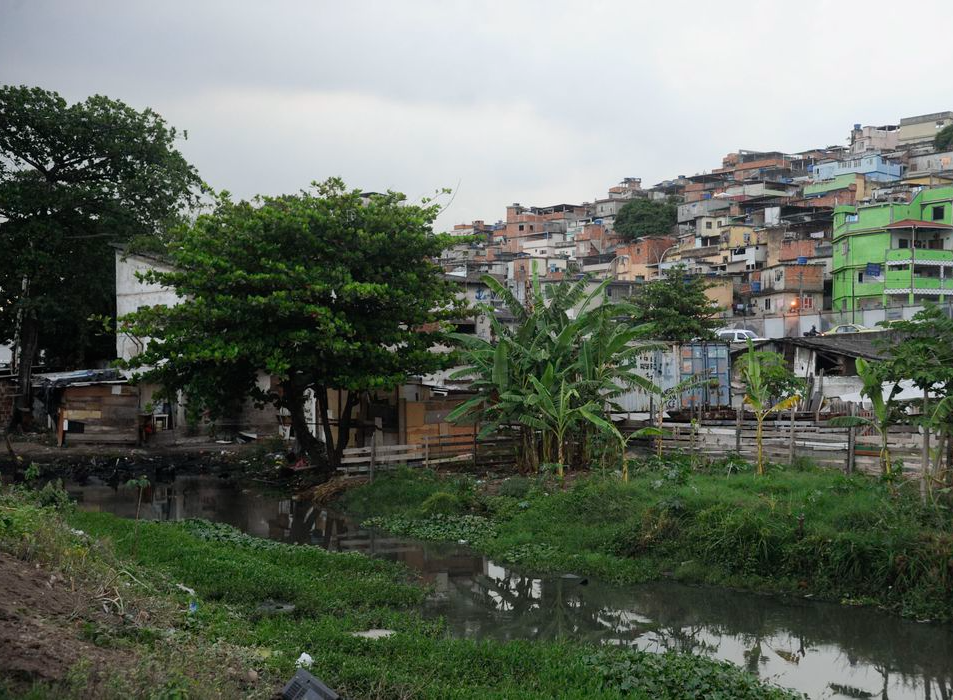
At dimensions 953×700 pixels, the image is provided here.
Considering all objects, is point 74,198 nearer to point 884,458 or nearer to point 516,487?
point 516,487

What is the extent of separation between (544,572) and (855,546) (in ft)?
14.0

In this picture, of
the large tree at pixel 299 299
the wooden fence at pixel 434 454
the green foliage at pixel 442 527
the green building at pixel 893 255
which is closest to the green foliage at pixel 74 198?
the large tree at pixel 299 299

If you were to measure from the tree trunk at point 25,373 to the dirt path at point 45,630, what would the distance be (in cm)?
2369

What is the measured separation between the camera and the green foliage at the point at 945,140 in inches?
2931

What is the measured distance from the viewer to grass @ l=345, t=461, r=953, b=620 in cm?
1151

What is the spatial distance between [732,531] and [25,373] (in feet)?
82.7

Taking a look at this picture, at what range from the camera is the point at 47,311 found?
28.7 metres

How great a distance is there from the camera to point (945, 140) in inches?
2945

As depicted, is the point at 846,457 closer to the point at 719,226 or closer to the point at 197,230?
the point at 197,230

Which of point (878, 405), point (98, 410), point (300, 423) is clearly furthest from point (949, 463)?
point (98, 410)

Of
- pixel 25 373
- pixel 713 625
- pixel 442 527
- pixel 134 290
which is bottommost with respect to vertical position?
pixel 713 625

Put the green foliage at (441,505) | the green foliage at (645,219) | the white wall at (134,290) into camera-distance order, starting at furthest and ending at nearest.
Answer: the green foliage at (645,219) → the white wall at (134,290) → the green foliage at (441,505)

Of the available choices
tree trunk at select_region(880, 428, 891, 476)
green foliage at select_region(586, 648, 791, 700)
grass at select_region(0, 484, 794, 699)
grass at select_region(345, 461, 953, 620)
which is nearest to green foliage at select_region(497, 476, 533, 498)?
grass at select_region(345, 461, 953, 620)

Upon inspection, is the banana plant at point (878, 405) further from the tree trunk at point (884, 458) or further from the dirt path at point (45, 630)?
the dirt path at point (45, 630)
